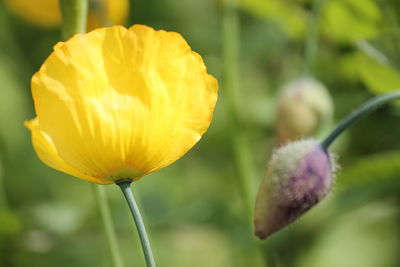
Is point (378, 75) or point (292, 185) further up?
point (378, 75)

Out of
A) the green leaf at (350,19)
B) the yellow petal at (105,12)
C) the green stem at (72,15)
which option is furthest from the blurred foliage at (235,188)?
the green stem at (72,15)

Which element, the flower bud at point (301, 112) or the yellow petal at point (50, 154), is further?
the flower bud at point (301, 112)

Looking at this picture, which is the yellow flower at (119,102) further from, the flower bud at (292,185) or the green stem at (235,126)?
the green stem at (235,126)

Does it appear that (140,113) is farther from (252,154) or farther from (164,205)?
(252,154)

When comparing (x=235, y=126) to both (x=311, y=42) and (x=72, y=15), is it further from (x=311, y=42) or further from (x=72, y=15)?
(x=72, y=15)

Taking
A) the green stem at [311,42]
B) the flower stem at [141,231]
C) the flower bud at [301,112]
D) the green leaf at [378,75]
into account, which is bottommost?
the flower stem at [141,231]

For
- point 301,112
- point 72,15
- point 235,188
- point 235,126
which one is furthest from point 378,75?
point 235,188
